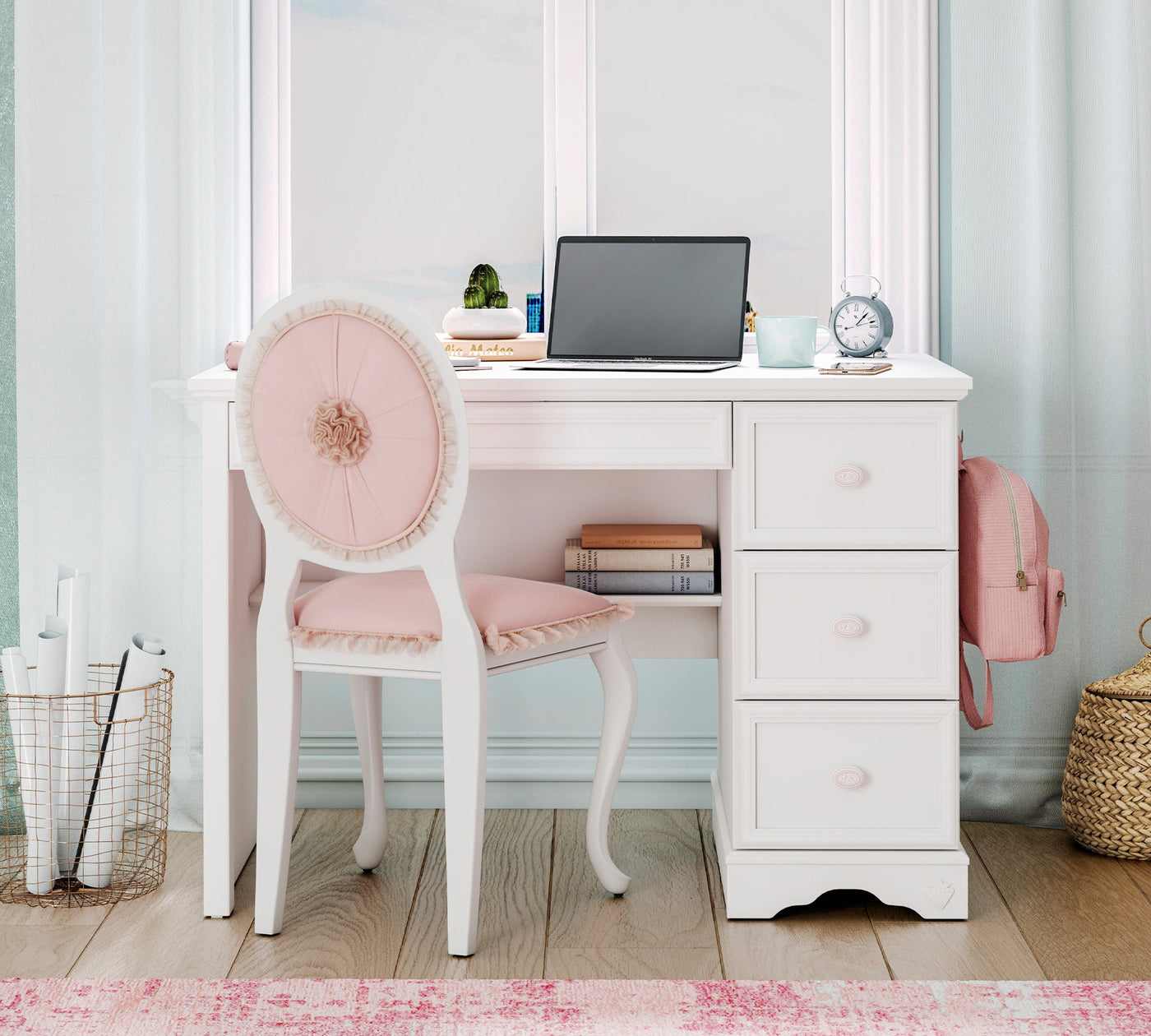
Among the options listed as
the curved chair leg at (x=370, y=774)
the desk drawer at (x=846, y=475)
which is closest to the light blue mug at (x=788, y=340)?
the desk drawer at (x=846, y=475)

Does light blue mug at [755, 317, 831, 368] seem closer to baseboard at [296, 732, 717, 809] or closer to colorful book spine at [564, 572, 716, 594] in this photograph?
colorful book spine at [564, 572, 716, 594]

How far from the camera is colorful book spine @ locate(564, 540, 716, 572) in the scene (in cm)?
216

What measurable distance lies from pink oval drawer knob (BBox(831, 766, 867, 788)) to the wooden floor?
0.22 m

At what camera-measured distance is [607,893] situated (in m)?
2.09

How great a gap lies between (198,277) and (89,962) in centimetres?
115

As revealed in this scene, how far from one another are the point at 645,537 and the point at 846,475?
1.34ft

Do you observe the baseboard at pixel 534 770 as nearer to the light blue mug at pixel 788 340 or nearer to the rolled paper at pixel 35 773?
the rolled paper at pixel 35 773

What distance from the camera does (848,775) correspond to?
1944mm

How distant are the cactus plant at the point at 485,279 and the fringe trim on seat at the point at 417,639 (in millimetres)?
665

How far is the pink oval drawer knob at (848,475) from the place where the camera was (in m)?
1.90

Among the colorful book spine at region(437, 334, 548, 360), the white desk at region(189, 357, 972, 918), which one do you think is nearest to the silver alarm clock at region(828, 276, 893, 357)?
the white desk at region(189, 357, 972, 918)

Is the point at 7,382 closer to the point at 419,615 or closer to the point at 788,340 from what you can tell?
the point at 419,615

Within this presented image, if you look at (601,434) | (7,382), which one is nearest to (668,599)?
(601,434)

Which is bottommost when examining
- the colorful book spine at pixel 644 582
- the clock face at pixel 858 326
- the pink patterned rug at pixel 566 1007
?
the pink patterned rug at pixel 566 1007
